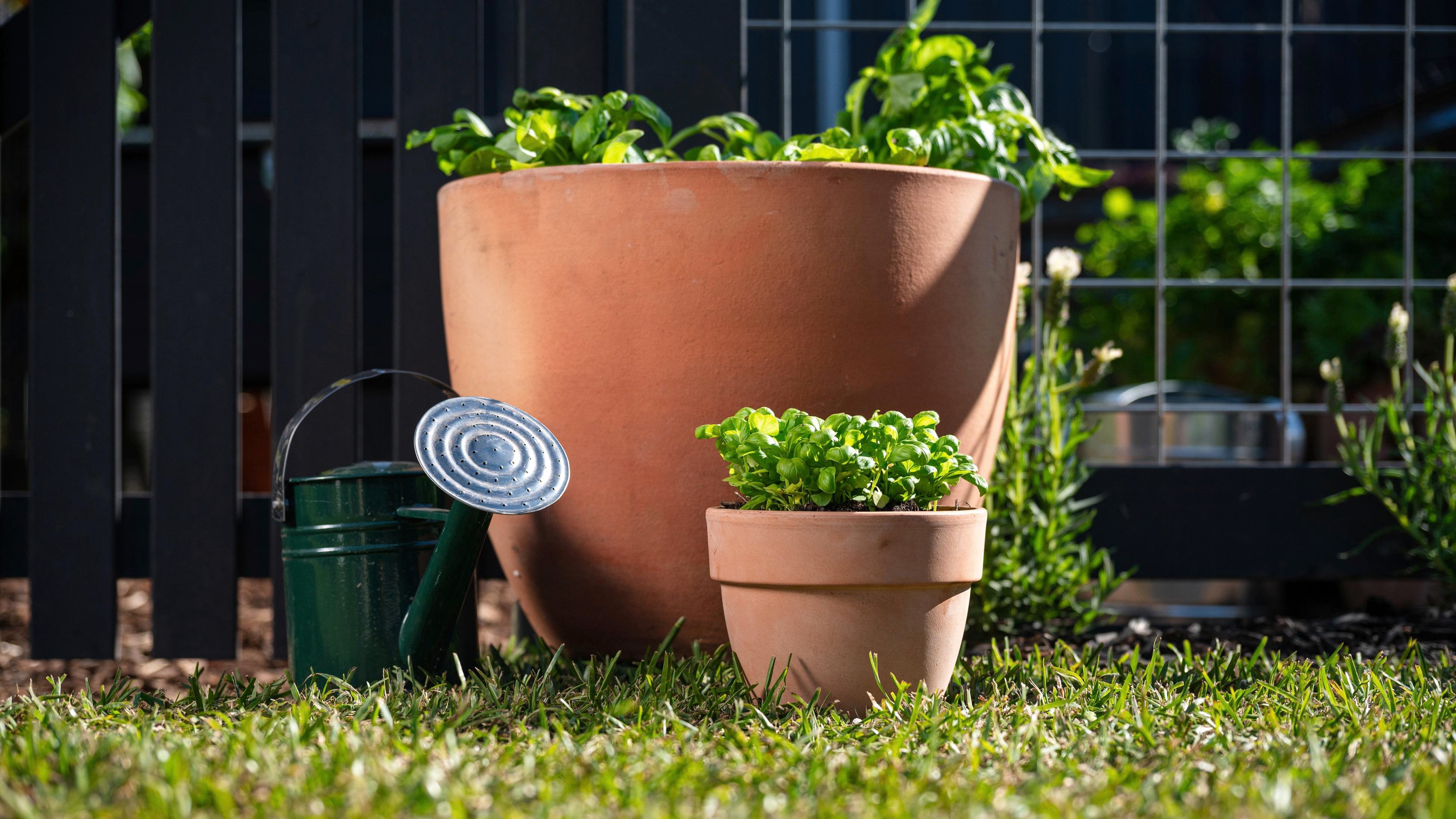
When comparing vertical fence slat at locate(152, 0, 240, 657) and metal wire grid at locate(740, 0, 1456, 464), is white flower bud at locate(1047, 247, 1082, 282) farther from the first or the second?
vertical fence slat at locate(152, 0, 240, 657)

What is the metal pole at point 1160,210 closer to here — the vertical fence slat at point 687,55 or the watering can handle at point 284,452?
the vertical fence slat at point 687,55

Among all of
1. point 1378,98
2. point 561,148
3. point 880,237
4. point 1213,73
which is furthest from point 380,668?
point 1213,73

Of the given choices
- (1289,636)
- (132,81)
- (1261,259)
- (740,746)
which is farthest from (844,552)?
(1261,259)

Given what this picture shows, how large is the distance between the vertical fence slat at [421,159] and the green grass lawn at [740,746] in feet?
2.14

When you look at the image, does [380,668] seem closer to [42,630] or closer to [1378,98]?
[42,630]

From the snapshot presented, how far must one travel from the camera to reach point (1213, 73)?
6.36 metres

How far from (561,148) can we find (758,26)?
0.71 meters

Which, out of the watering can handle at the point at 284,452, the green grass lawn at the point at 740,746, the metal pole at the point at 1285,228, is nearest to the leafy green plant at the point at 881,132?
the watering can handle at the point at 284,452

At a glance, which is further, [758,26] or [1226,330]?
[1226,330]

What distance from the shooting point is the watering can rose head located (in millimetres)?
1368

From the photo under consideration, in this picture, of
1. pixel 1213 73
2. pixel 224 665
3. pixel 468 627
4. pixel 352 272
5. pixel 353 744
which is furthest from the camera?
pixel 1213 73

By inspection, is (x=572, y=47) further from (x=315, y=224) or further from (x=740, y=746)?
(x=740, y=746)

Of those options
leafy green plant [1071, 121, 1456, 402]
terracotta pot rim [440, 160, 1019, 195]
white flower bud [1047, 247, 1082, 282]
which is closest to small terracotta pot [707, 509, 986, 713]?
terracotta pot rim [440, 160, 1019, 195]

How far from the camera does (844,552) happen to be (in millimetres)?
1337
